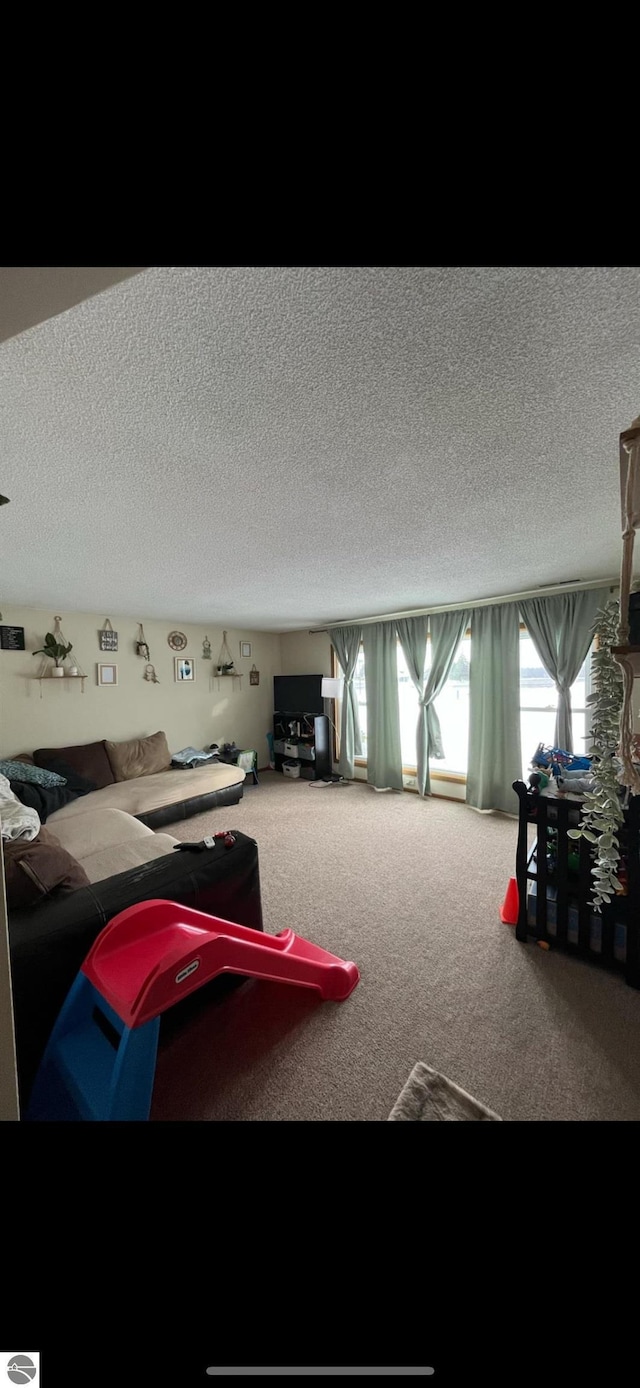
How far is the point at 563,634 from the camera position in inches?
129

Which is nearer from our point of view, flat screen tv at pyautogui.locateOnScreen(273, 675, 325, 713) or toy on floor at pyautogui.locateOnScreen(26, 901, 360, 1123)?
toy on floor at pyautogui.locateOnScreen(26, 901, 360, 1123)

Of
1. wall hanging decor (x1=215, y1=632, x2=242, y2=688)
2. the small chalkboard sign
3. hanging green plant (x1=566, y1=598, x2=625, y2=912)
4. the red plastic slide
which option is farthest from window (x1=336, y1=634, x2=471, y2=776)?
the small chalkboard sign

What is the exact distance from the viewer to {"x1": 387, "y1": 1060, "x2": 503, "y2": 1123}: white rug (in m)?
1.14

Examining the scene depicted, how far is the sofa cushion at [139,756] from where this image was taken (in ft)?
13.3

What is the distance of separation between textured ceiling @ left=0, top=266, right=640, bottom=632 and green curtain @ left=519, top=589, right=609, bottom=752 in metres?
1.08

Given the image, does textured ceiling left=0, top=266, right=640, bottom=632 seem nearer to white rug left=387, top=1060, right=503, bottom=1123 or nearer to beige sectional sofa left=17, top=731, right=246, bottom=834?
white rug left=387, top=1060, right=503, bottom=1123
